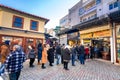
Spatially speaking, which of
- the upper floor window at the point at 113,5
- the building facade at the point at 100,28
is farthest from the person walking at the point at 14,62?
the upper floor window at the point at 113,5

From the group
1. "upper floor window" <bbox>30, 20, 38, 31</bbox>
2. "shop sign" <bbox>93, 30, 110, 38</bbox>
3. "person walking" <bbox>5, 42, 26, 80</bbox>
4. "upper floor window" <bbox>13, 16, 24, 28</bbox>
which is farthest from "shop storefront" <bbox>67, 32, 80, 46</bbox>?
"person walking" <bbox>5, 42, 26, 80</bbox>

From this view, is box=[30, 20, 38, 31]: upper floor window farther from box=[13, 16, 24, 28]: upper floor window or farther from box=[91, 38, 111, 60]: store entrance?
box=[91, 38, 111, 60]: store entrance

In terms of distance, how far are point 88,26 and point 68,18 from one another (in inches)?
898

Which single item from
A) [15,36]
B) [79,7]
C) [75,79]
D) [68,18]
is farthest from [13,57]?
[68,18]

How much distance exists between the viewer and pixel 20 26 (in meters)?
16.0

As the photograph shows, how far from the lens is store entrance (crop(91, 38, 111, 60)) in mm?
14091

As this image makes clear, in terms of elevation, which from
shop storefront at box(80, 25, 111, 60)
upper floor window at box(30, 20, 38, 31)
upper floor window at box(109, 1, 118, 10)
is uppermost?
upper floor window at box(109, 1, 118, 10)

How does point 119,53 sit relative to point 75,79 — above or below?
above

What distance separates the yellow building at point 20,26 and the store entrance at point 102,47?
26.2ft

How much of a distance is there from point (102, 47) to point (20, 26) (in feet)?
35.7

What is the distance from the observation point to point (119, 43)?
39.2 ft

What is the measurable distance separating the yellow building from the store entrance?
798 cm

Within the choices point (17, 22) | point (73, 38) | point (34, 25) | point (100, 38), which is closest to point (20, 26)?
point (17, 22)

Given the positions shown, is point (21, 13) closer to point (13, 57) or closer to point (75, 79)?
point (75, 79)
